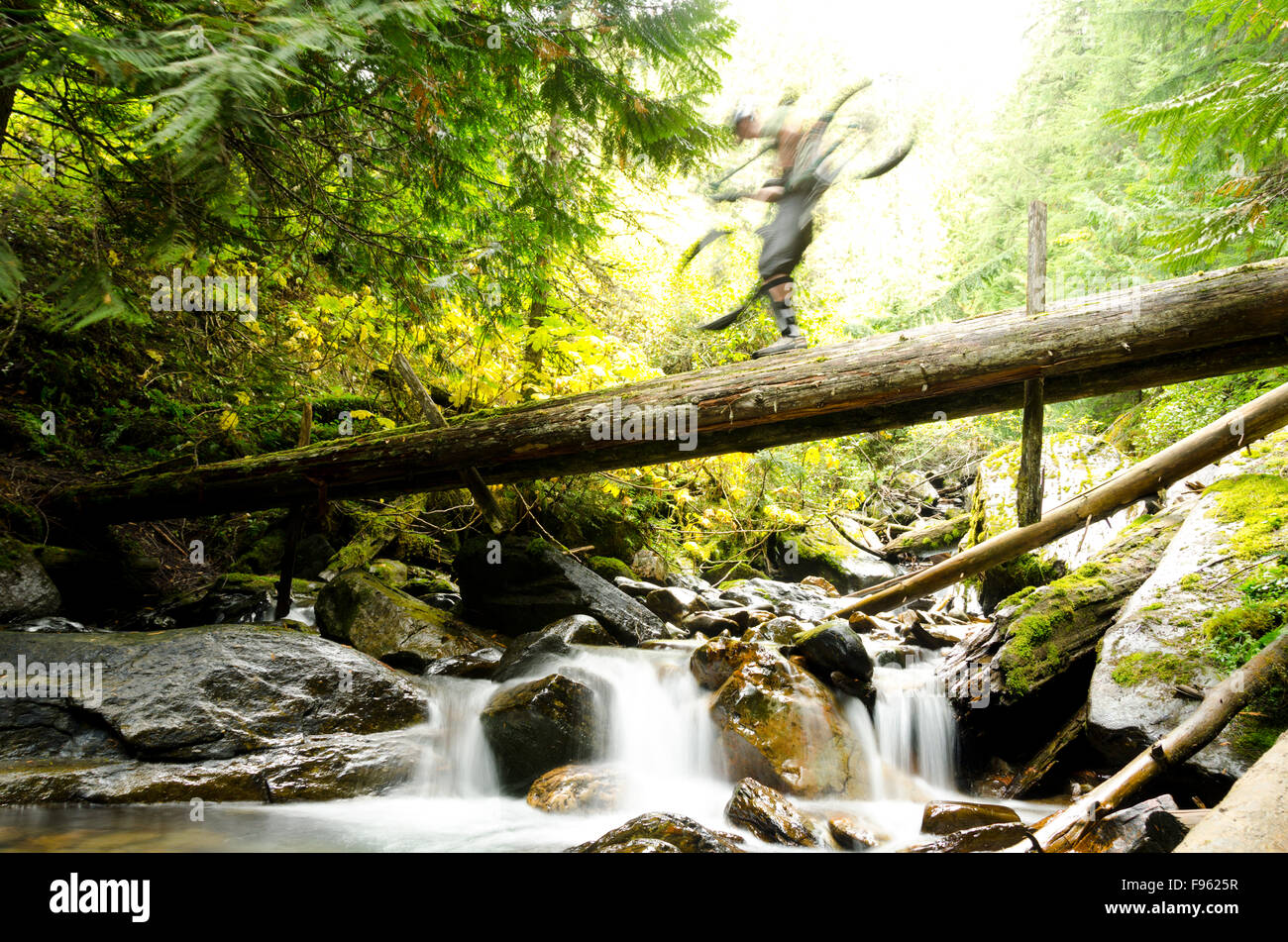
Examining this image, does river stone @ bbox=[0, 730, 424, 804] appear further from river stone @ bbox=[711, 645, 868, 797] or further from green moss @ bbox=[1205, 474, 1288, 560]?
green moss @ bbox=[1205, 474, 1288, 560]

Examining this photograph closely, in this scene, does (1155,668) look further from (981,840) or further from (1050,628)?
Answer: (981,840)

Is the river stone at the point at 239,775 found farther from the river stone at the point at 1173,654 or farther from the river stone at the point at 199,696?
the river stone at the point at 1173,654

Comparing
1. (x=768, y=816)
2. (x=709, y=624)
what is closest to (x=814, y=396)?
(x=768, y=816)

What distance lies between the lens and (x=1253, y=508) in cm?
527

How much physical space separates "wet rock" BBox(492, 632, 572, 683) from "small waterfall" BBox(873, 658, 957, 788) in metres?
3.25

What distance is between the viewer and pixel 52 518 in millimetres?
7004

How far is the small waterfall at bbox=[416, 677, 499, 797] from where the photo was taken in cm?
518

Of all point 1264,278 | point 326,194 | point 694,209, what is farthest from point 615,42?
point 694,209

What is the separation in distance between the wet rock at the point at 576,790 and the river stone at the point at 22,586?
513cm

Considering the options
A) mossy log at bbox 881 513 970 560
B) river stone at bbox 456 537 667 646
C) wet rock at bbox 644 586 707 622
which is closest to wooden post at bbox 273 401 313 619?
river stone at bbox 456 537 667 646

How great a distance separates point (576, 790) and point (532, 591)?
3.29 metres

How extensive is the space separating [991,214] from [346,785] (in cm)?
2007

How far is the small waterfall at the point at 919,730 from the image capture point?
5547 millimetres

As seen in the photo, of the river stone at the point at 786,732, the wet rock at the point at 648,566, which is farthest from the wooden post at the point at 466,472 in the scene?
the wet rock at the point at 648,566
